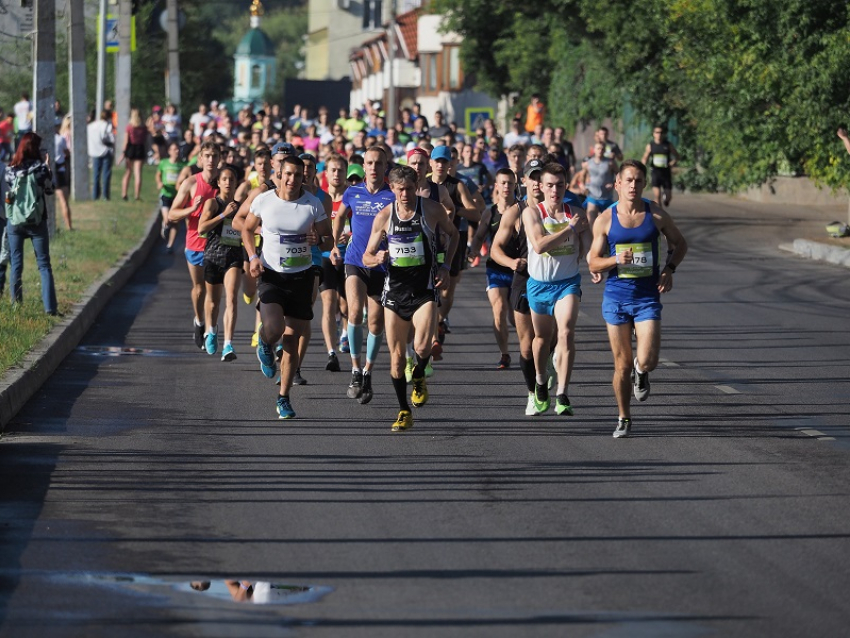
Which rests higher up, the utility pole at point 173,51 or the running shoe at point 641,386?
the utility pole at point 173,51

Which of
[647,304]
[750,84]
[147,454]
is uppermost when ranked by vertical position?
[750,84]

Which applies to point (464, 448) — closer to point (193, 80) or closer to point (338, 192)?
point (338, 192)

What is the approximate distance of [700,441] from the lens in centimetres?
1070

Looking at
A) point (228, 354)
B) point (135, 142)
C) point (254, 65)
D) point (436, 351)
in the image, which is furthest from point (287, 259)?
point (254, 65)

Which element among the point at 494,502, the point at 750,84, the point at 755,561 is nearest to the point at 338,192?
the point at 494,502

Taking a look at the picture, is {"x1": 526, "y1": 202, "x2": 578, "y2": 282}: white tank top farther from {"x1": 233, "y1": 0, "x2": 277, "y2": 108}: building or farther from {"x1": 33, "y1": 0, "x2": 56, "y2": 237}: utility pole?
{"x1": 233, "y1": 0, "x2": 277, "y2": 108}: building

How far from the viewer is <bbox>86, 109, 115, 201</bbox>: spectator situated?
3284cm

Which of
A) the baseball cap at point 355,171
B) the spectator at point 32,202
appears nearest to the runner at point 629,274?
the baseball cap at point 355,171

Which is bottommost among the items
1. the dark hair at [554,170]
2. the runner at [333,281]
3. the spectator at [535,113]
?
the runner at [333,281]

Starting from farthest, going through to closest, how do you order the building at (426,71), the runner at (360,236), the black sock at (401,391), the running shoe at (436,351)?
the building at (426,71) < the running shoe at (436,351) < the runner at (360,236) < the black sock at (401,391)

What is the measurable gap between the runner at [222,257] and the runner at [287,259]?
2.52m

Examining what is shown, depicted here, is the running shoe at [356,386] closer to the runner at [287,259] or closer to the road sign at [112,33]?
the runner at [287,259]

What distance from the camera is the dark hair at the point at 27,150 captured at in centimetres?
1640

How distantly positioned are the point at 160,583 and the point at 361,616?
3.30 ft
